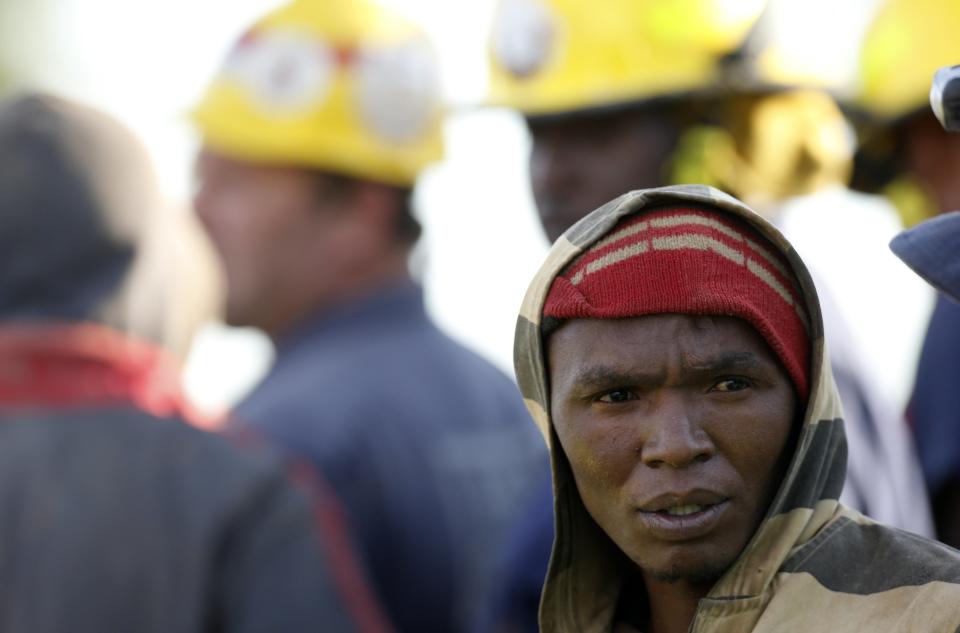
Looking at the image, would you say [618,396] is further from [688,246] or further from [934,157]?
[934,157]

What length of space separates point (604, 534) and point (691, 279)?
1.63 feet

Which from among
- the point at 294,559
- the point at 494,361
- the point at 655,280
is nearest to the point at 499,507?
the point at 494,361

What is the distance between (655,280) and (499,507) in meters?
2.46

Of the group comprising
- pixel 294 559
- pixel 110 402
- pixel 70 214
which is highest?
pixel 70 214

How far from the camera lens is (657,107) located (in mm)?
5383

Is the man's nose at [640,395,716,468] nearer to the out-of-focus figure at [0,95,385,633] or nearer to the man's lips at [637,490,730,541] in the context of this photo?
the man's lips at [637,490,730,541]

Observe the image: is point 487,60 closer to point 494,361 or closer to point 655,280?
point 494,361

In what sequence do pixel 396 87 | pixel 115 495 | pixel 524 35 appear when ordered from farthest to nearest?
pixel 396 87
pixel 524 35
pixel 115 495

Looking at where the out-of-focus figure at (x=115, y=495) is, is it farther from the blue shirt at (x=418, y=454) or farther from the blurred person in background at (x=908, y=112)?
the blurred person in background at (x=908, y=112)

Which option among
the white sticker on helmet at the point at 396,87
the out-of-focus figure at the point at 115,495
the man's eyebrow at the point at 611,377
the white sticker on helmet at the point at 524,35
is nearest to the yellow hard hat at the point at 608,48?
the white sticker on helmet at the point at 524,35

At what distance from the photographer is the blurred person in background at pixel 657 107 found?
5215mm

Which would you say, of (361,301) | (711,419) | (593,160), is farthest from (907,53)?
(711,419)

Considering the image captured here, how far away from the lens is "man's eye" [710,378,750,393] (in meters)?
2.70

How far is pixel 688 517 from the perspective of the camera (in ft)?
8.71
